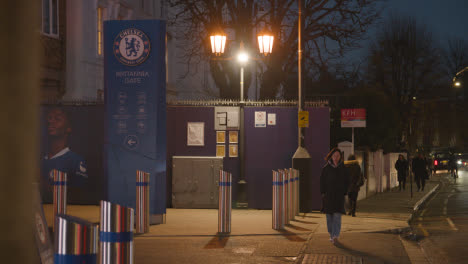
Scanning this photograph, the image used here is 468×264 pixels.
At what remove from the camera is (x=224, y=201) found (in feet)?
41.1

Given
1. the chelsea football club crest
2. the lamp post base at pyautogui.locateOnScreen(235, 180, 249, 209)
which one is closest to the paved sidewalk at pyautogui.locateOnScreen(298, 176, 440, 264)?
the lamp post base at pyautogui.locateOnScreen(235, 180, 249, 209)

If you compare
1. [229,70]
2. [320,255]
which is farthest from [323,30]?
[320,255]

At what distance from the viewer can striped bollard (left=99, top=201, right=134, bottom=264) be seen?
468 centimetres

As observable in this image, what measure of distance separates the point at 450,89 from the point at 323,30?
32845 millimetres

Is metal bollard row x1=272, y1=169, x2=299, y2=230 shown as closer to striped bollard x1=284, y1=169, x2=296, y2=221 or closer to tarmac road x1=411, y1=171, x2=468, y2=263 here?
striped bollard x1=284, y1=169, x2=296, y2=221

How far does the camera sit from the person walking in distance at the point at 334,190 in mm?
11820

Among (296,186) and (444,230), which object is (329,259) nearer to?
(444,230)

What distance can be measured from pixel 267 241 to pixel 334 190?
149 centimetres

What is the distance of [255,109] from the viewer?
60.4ft

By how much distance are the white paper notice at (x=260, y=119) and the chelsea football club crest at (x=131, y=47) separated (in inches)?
211

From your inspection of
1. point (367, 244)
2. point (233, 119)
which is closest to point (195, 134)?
point (233, 119)

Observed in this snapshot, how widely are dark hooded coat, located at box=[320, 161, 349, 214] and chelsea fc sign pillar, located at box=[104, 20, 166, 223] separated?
355cm

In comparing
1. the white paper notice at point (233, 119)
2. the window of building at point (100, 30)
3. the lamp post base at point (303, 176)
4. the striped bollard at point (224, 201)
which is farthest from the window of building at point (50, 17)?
the striped bollard at point (224, 201)

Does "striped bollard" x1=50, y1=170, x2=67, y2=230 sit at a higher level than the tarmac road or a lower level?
higher
